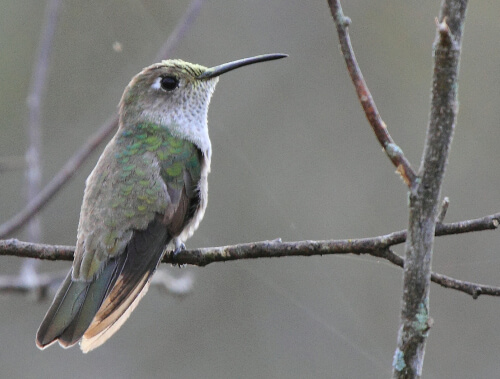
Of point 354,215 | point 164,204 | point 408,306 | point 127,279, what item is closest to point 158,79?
point 164,204

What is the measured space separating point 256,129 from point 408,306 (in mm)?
9071

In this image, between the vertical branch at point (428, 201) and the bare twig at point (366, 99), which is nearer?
the vertical branch at point (428, 201)

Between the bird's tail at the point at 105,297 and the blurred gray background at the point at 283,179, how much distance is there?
556cm

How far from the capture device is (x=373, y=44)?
11039mm

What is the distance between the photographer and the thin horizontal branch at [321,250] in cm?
243

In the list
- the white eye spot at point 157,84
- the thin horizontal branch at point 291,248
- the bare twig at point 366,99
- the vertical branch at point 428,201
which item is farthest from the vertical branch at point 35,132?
the vertical branch at point 428,201

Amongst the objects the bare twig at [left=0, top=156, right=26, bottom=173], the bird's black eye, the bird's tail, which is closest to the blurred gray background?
the bird's black eye

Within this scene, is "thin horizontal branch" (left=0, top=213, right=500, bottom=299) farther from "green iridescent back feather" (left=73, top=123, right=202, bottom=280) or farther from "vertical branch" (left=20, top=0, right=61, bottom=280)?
"vertical branch" (left=20, top=0, right=61, bottom=280)

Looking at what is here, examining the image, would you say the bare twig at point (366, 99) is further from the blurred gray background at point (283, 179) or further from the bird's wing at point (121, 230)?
the blurred gray background at point (283, 179)

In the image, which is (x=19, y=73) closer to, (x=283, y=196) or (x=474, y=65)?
(x=283, y=196)

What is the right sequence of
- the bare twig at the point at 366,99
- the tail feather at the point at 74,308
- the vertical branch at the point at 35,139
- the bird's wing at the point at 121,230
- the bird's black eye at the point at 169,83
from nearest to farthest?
the bare twig at the point at 366,99 → the tail feather at the point at 74,308 → the bird's wing at the point at 121,230 → the vertical branch at the point at 35,139 → the bird's black eye at the point at 169,83

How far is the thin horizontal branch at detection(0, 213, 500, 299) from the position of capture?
7.97ft

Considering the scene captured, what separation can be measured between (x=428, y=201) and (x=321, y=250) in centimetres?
80

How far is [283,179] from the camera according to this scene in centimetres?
1049
